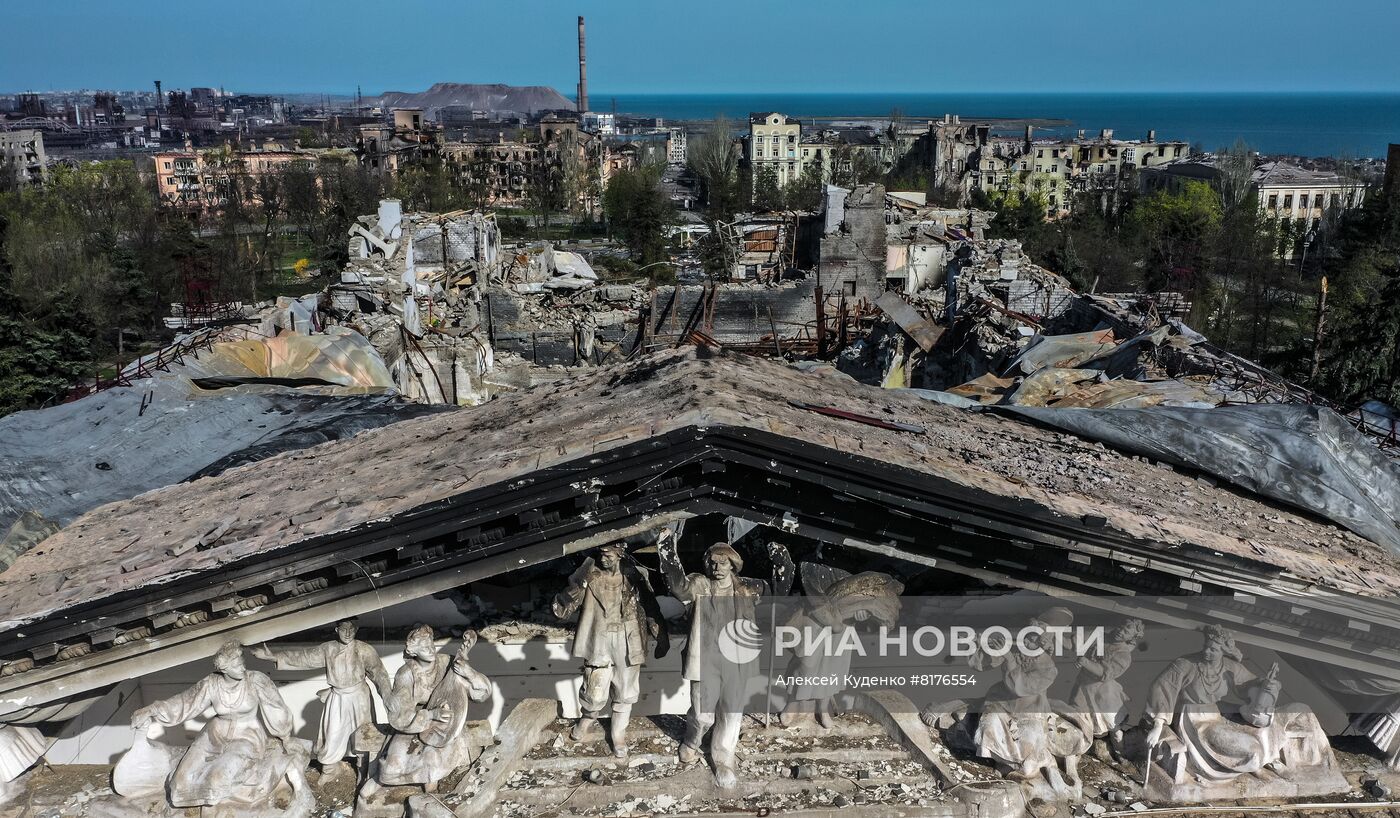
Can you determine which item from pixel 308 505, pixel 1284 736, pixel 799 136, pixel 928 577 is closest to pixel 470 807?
pixel 308 505

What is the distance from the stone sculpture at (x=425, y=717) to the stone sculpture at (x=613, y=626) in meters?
0.74

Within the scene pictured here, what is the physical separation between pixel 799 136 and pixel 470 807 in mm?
110429

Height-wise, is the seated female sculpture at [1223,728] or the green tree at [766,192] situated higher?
the green tree at [766,192]

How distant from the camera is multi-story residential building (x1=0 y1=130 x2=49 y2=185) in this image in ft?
298

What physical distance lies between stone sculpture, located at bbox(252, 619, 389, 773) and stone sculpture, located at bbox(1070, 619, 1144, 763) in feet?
15.5

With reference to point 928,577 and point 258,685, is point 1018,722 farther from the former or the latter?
point 258,685

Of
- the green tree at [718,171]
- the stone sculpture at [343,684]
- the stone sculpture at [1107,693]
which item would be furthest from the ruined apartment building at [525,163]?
the stone sculpture at [1107,693]

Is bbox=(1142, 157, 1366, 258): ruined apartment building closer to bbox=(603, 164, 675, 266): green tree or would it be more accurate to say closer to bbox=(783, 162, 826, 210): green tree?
bbox=(783, 162, 826, 210): green tree

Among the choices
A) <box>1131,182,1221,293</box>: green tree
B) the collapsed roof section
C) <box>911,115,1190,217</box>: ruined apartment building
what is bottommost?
<box>1131,182,1221,293</box>: green tree

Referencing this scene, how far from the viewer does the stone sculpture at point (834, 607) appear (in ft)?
22.6

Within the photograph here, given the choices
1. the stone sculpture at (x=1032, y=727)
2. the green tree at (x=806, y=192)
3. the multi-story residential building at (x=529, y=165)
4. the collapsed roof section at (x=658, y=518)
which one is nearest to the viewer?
the collapsed roof section at (x=658, y=518)

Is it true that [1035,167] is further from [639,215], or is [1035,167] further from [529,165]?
[529,165]

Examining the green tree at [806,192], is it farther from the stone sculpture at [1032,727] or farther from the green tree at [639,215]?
the stone sculpture at [1032,727]

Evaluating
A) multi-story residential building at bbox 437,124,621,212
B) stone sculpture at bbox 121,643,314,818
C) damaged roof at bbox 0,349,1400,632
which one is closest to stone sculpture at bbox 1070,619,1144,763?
damaged roof at bbox 0,349,1400,632
